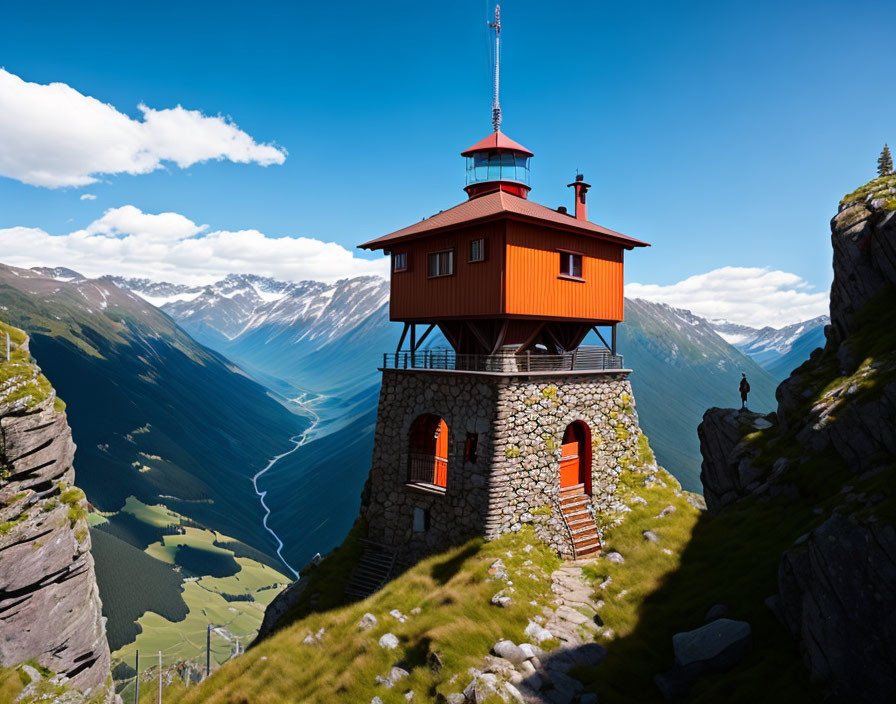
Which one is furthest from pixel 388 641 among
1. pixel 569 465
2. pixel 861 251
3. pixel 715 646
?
pixel 861 251

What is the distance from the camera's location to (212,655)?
108 m

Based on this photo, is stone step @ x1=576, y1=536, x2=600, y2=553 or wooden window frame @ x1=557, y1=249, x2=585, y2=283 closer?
stone step @ x1=576, y1=536, x2=600, y2=553

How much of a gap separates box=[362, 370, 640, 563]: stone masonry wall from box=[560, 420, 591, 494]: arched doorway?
0.35 m

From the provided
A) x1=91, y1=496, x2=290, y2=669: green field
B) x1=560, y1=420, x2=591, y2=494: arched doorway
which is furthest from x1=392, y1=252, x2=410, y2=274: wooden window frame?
x1=91, y1=496, x2=290, y2=669: green field

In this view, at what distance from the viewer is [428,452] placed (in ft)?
110

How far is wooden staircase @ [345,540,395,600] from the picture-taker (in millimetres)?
29891

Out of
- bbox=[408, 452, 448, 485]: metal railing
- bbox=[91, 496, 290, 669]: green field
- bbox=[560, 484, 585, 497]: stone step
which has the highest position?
Result: bbox=[408, 452, 448, 485]: metal railing

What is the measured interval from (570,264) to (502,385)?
9.04m

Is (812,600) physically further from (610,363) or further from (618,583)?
(610,363)

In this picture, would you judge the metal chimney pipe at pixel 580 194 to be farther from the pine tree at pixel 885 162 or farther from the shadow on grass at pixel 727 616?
the pine tree at pixel 885 162

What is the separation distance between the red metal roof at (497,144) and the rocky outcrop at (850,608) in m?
27.6

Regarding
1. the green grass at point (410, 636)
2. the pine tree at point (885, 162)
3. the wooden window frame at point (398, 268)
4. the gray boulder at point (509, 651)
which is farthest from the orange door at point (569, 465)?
the pine tree at point (885, 162)

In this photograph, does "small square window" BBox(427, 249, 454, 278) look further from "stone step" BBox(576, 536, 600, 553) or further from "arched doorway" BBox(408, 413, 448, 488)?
"stone step" BBox(576, 536, 600, 553)

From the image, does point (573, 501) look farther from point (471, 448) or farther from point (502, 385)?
point (502, 385)
